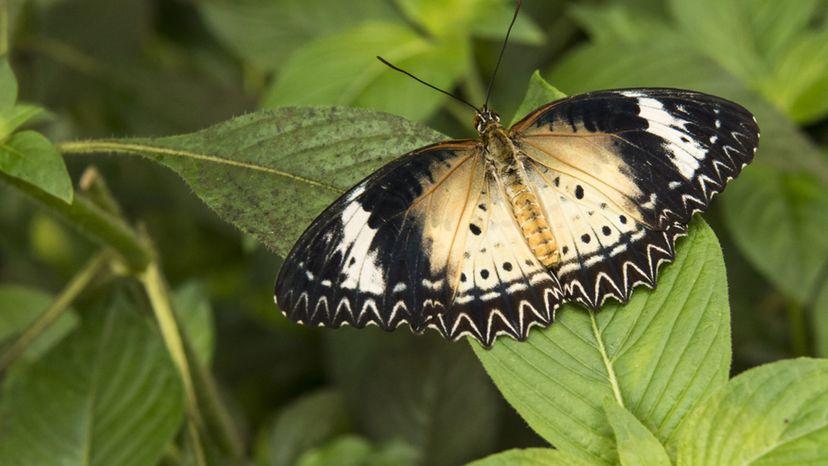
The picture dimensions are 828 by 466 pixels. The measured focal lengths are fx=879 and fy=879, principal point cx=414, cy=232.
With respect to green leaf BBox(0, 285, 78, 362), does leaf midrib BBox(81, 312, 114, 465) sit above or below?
below

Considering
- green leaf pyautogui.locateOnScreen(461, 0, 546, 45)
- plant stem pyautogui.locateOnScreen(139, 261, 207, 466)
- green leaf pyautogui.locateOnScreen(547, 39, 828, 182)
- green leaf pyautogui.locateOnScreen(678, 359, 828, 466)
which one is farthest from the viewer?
green leaf pyautogui.locateOnScreen(461, 0, 546, 45)

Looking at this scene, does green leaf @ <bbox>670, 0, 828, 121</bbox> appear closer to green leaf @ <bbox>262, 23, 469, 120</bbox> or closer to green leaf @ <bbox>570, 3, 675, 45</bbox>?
green leaf @ <bbox>570, 3, 675, 45</bbox>

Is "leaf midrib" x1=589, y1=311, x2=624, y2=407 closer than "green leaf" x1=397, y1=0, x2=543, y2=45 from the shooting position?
Yes

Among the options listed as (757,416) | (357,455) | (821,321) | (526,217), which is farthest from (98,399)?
(821,321)

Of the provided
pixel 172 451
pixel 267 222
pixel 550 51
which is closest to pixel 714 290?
pixel 267 222

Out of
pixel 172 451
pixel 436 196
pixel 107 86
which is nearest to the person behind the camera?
pixel 436 196

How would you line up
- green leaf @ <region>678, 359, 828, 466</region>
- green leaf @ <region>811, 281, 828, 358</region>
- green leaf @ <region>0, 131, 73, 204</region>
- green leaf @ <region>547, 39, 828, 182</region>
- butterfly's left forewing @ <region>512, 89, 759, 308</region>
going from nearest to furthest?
green leaf @ <region>678, 359, 828, 466</region> → green leaf @ <region>0, 131, 73, 204</region> → butterfly's left forewing @ <region>512, 89, 759, 308</region> → green leaf @ <region>547, 39, 828, 182</region> → green leaf @ <region>811, 281, 828, 358</region>

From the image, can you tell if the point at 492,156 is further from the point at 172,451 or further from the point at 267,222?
the point at 172,451

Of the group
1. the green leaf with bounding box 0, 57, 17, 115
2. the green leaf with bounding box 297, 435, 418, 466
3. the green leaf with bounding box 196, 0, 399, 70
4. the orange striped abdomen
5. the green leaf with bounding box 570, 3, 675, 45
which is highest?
the green leaf with bounding box 196, 0, 399, 70

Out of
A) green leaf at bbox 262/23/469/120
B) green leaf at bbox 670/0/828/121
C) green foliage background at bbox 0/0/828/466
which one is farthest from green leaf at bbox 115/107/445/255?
green leaf at bbox 670/0/828/121
